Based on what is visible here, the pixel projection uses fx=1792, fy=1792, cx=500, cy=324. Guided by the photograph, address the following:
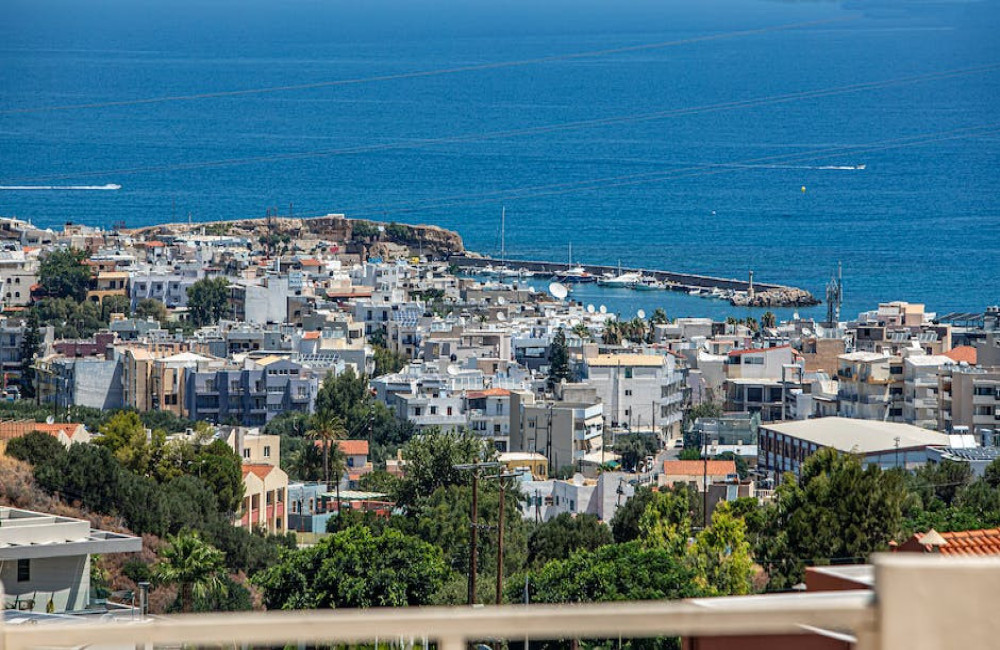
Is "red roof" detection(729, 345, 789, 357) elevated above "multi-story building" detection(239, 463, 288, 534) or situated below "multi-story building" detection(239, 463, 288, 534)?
above

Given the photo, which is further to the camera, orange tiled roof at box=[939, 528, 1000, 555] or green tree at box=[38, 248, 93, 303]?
green tree at box=[38, 248, 93, 303]

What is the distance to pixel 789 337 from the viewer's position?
109 feet

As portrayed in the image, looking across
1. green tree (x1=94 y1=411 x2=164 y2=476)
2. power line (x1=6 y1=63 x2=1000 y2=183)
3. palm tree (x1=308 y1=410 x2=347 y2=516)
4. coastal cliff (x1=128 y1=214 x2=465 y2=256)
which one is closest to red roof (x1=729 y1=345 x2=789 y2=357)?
palm tree (x1=308 y1=410 x2=347 y2=516)

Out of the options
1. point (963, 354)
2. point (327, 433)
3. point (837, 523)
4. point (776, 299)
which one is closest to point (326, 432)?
point (327, 433)

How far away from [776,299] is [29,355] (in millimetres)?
21025

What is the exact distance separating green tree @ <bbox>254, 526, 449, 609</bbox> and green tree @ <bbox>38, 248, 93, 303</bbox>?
89.0ft

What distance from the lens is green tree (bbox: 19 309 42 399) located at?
29.6 meters

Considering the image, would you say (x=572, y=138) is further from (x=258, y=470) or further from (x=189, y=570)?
(x=189, y=570)

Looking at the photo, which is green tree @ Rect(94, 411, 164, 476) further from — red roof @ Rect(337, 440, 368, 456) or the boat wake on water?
the boat wake on water

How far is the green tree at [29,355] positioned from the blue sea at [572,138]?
16.7 metres

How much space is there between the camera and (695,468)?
21078 millimetres

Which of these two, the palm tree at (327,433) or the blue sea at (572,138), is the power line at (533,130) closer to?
the blue sea at (572,138)

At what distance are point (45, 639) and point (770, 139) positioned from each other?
90941 mm

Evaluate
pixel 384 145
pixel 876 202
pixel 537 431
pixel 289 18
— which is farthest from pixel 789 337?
pixel 289 18
